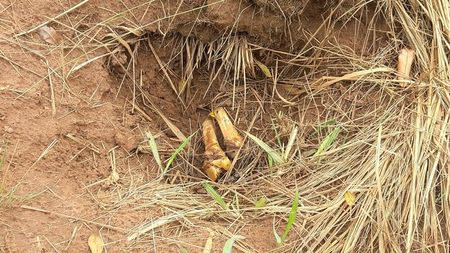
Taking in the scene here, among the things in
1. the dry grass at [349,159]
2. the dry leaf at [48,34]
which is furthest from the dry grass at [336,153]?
the dry leaf at [48,34]

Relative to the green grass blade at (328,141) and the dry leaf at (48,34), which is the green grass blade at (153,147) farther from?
the green grass blade at (328,141)

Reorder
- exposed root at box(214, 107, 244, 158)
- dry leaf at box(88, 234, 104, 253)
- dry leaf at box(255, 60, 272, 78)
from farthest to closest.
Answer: dry leaf at box(255, 60, 272, 78)
exposed root at box(214, 107, 244, 158)
dry leaf at box(88, 234, 104, 253)

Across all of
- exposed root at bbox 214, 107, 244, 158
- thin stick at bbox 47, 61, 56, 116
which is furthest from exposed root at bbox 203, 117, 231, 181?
thin stick at bbox 47, 61, 56, 116

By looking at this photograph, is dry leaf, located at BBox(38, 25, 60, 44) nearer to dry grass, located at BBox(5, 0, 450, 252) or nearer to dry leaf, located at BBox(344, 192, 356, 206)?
dry grass, located at BBox(5, 0, 450, 252)

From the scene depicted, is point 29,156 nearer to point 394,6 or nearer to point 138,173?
point 138,173

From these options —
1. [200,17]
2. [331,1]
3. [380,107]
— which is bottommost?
[380,107]

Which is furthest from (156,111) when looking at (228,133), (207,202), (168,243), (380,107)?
(380,107)
